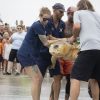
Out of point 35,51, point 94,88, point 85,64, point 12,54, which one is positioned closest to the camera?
point 85,64

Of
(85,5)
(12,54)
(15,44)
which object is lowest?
(12,54)

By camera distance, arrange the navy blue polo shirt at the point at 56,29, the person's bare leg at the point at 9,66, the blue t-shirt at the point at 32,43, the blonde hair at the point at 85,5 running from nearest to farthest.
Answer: the blonde hair at the point at 85,5 < the blue t-shirt at the point at 32,43 < the navy blue polo shirt at the point at 56,29 < the person's bare leg at the point at 9,66

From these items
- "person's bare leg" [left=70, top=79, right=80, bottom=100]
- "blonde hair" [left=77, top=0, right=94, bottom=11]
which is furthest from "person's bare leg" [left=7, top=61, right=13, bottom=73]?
"person's bare leg" [left=70, top=79, right=80, bottom=100]

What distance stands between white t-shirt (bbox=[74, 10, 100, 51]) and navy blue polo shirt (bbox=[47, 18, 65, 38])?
1.19 m

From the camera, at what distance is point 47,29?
9.42 m

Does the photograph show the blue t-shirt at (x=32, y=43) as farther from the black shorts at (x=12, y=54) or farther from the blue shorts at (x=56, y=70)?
the black shorts at (x=12, y=54)

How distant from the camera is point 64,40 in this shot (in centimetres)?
918

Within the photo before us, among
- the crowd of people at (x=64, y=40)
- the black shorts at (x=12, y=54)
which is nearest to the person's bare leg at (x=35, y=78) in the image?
the crowd of people at (x=64, y=40)

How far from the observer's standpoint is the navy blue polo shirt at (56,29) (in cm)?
945

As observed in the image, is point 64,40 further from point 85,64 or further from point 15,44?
point 15,44

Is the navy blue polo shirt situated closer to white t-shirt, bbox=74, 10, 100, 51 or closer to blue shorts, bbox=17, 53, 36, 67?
blue shorts, bbox=17, 53, 36, 67

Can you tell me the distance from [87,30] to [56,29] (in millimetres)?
1313

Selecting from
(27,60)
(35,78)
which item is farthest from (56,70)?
(27,60)

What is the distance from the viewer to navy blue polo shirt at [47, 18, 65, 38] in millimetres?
9453
